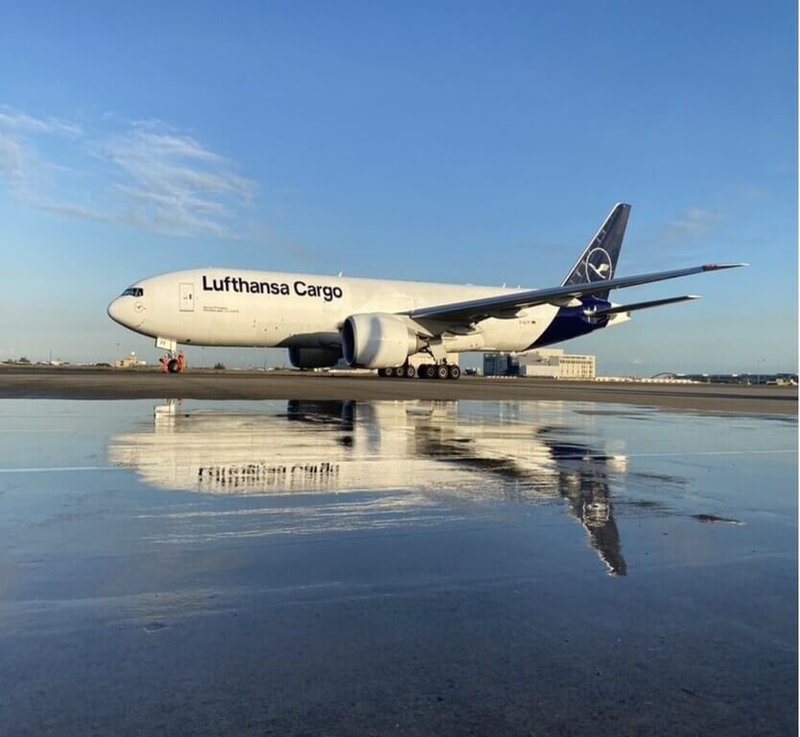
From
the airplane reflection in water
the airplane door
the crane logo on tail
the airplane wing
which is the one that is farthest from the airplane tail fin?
the airplane reflection in water

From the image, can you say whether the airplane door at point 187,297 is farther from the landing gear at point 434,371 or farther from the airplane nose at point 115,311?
the landing gear at point 434,371

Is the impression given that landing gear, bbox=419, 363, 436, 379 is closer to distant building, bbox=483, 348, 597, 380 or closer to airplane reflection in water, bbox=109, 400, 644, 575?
airplane reflection in water, bbox=109, 400, 644, 575

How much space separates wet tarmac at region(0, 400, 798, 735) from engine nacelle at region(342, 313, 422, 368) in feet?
61.8

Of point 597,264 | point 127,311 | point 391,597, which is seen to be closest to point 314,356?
point 127,311

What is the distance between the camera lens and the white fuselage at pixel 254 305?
25.6 metres

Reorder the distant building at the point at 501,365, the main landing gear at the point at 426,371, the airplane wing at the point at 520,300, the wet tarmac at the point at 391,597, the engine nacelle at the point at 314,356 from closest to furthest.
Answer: the wet tarmac at the point at 391,597 < the airplane wing at the point at 520,300 < the engine nacelle at the point at 314,356 < the main landing gear at the point at 426,371 < the distant building at the point at 501,365

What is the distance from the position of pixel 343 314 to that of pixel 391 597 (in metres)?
25.4

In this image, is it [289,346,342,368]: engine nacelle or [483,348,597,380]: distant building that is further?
[483,348,597,380]: distant building

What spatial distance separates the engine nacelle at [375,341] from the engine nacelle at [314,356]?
8.67 feet

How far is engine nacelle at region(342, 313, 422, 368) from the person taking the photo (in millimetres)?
25219

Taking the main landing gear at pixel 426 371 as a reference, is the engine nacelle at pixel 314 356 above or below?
above

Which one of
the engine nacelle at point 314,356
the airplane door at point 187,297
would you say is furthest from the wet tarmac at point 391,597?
the engine nacelle at point 314,356

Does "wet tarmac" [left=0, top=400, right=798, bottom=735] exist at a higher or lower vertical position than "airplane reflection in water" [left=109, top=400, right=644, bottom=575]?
lower

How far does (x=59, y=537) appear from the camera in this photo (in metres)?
3.70
